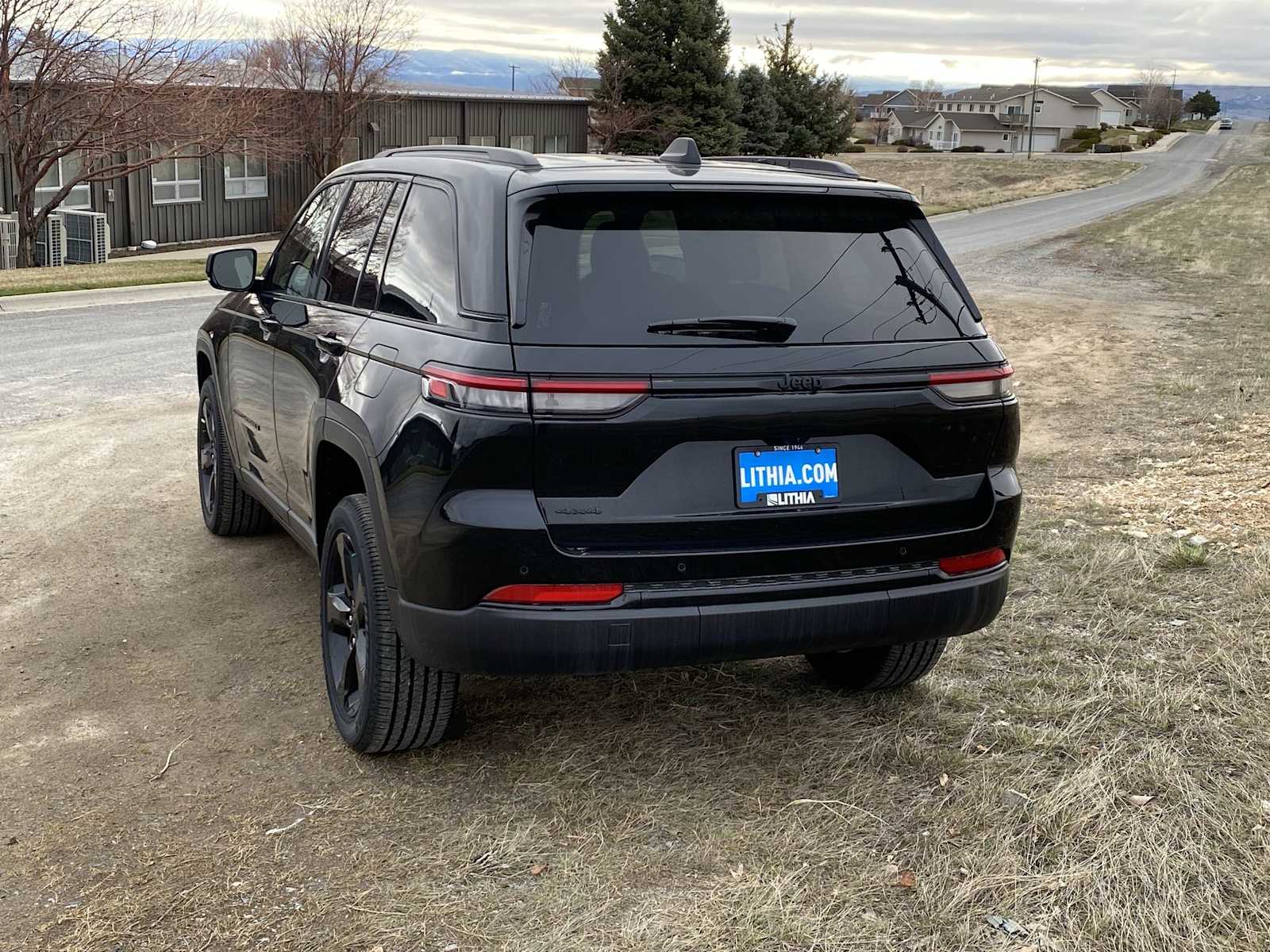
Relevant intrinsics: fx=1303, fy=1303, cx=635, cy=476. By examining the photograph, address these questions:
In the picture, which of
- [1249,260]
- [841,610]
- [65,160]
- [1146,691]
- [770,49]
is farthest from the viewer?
[770,49]

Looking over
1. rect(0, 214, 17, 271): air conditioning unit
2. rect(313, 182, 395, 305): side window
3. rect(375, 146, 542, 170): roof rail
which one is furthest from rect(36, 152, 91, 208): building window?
rect(375, 146, 542, 170): roof rail

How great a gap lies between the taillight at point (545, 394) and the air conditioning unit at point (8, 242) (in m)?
24.5

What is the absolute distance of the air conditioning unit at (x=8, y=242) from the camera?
24.8 m

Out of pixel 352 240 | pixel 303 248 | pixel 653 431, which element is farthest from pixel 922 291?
pixel 303 248

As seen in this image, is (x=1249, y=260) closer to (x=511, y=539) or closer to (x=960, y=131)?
(x=511, y=539)

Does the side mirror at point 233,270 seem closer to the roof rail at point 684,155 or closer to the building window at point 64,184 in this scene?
the roof rail at point 684,155

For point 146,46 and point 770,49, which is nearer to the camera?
point 146,46

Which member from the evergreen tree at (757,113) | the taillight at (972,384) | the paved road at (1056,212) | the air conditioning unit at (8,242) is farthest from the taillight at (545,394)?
the evergreen tree at (757,113)

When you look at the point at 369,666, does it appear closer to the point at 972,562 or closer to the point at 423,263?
the point at 423,263

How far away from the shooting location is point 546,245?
11.5 feet

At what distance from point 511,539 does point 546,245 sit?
80 cm

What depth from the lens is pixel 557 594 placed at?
3428 mm

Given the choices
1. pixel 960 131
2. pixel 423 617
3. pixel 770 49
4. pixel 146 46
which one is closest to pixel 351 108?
pixel 146 46

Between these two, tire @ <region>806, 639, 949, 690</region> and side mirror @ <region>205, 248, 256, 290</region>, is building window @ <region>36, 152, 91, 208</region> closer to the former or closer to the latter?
side mirror @ <region>205, 248, 256, 290</region>
